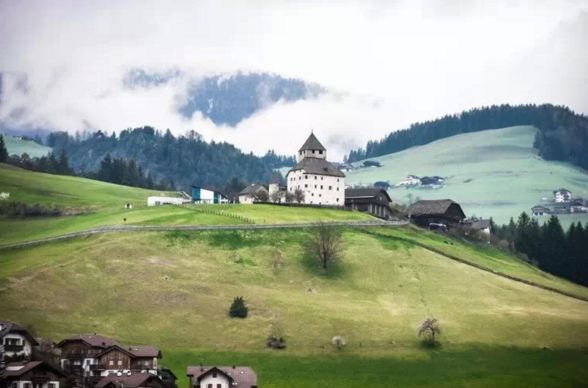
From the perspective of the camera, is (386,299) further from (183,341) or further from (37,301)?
(37,301)

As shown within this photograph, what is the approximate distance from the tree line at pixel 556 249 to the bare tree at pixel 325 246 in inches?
1871

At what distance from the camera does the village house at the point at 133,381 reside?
70750mm

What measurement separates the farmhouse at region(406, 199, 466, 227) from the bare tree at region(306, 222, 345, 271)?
3877 cm

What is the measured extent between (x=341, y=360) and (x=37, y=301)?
3454 centimetres

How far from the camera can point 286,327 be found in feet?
311

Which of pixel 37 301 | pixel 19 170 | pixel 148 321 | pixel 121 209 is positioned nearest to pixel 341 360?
pixel 148 321

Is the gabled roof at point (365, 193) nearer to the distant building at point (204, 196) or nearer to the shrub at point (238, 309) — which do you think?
the distant building at point (204, 196)

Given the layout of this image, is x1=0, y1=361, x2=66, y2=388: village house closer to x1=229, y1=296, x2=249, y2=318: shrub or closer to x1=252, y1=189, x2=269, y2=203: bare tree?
x1=229, y1=296, x2=249, y2=318: shrub

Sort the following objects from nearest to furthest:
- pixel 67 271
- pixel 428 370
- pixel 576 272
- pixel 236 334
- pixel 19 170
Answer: pixel 428 370, pixel 236 334, pixel 67 271, pixel 576 272, pixel 19 170

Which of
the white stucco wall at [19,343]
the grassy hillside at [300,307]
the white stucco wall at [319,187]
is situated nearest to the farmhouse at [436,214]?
the white stucco wall at [319,187]

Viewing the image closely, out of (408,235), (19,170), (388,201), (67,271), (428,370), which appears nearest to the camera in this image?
(428,370)

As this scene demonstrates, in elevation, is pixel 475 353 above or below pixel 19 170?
below

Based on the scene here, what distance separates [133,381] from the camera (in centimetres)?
7138

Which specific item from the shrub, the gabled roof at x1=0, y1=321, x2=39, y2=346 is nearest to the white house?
the shrub
